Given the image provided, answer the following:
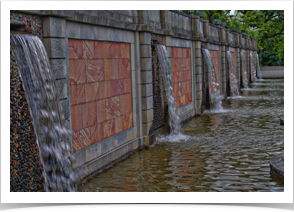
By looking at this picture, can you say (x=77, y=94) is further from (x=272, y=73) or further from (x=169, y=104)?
(x=272, y=73)

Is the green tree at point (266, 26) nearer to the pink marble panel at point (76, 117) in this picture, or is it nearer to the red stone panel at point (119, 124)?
the red stone panel at point (119, 124)

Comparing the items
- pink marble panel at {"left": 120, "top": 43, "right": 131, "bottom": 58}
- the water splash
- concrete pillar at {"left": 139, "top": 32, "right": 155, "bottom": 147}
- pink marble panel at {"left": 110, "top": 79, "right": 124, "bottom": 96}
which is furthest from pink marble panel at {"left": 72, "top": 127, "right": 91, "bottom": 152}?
the water splash

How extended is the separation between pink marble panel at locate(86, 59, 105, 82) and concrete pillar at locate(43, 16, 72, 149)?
93 cm

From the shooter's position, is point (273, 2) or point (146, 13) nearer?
point (273, 2)

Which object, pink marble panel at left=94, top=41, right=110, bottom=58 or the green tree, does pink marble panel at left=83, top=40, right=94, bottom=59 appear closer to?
pink marble panel at left=94, top=41, right=110, bottom=58

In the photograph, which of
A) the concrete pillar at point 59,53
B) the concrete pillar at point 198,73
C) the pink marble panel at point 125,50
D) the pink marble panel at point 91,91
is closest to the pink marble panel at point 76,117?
the concrete pillar at point 59,53

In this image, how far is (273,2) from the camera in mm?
7398

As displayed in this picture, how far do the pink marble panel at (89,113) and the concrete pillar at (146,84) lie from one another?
9.20 ft

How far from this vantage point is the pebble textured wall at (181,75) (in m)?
14.5

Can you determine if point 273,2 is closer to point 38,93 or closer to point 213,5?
point 213,5

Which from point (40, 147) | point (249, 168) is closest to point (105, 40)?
point (40, 147)

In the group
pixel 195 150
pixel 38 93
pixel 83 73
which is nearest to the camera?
pixel 38 93

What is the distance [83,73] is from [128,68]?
250 centimetres

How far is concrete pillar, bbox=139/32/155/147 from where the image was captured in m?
10.9
